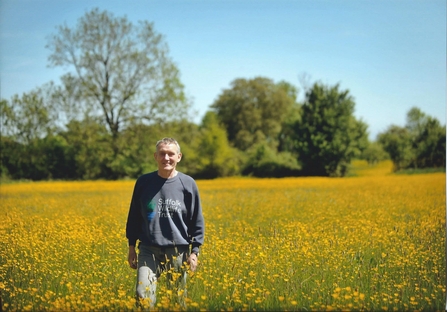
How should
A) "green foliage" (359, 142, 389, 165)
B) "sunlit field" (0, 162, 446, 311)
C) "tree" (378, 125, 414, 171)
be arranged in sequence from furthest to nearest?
1. "green foliage" (359, 142, 389, 165)
2. "tree" (378, 125, 414, 171)
3. "sunlit field" (0, 162, 446, 311)

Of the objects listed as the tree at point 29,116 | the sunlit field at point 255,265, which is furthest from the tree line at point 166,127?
the sunlit field at point 255,265

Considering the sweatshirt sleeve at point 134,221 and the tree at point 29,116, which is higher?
the tree at point 29,116

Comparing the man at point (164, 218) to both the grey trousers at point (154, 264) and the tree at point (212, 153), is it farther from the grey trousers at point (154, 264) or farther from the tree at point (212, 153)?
the tree at point (212, 153)

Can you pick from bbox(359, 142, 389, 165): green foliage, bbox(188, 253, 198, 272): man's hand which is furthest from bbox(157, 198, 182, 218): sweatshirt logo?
bbox(359, 142, 389, 165): green foliage

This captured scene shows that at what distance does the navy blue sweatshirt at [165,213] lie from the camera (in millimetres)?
3877

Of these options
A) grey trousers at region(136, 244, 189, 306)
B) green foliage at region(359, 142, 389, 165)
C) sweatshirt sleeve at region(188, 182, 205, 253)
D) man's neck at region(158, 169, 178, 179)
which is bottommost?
grey trousers at region(136, 244, 189, 306)

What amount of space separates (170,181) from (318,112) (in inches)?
731

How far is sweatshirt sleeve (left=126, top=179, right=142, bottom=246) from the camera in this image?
3949 millimetres

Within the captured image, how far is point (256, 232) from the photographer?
6.82 m

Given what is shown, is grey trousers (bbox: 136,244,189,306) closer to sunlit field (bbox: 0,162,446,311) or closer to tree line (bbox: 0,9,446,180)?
sunlit field (bbox: 0,162,446,311)

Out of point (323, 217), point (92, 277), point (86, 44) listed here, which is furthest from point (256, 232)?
point (86, 44)

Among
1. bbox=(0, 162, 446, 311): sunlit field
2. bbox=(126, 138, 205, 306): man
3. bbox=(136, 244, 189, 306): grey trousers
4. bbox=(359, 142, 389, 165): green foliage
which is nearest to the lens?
bbox=(136, 244, 189, 306): grey trousers

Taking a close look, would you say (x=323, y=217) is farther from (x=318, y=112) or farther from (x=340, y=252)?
(x=318, y=112)

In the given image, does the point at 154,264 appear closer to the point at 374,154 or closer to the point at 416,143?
the point at 416,143
